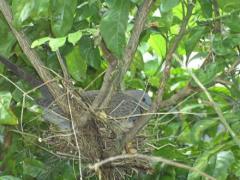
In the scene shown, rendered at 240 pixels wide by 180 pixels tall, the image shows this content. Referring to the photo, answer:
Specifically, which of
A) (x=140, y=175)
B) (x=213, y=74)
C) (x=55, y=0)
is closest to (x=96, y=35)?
(x=55, y=0)

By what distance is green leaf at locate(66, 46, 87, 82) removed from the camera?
1478 mm

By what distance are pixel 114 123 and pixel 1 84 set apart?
16.2 inches

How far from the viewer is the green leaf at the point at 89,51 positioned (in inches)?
54.6

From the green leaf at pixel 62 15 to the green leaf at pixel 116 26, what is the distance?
0.29 feet

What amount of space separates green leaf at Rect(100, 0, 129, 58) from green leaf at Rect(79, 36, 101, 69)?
0.19 m

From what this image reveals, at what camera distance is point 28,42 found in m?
1.30

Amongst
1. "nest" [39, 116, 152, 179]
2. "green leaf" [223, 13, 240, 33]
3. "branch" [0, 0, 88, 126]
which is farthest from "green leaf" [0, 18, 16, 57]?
"green leaf" [223, 13, 240, 33]

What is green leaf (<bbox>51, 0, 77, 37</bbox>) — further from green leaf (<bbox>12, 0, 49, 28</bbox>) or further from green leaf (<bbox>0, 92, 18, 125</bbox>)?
green leaf (<bbox>0, 92, 18, 125</bbox>)

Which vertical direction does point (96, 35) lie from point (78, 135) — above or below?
above

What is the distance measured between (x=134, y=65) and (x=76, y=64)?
1.58 feet

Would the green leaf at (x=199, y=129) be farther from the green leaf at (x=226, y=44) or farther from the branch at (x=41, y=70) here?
the branch at (x=41, y=70)

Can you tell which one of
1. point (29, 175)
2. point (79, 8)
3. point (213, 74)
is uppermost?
point (79, 8)

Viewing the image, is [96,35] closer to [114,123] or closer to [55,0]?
[55,0]

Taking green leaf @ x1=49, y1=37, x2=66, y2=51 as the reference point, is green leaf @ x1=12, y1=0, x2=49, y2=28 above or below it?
above
